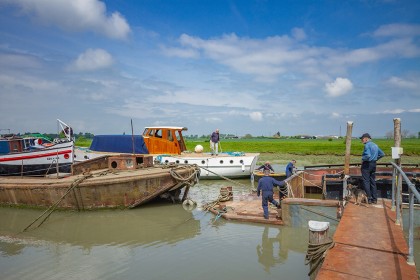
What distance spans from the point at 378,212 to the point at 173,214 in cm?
745

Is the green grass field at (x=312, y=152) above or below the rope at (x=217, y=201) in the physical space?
above

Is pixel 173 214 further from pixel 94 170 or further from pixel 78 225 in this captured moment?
pixel 94 170

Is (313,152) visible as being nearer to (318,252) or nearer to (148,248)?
(148,248)

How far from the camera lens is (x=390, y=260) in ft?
15.9

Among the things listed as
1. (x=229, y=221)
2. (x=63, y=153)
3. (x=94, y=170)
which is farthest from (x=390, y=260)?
(x=63, y=153)

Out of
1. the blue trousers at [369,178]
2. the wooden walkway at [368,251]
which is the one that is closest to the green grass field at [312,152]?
the blue trousers at [369,178]

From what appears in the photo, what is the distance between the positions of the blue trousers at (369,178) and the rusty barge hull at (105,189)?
22.2 feet

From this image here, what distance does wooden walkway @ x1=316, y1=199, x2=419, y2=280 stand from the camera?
445 centimetres

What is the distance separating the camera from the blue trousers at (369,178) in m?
8.27

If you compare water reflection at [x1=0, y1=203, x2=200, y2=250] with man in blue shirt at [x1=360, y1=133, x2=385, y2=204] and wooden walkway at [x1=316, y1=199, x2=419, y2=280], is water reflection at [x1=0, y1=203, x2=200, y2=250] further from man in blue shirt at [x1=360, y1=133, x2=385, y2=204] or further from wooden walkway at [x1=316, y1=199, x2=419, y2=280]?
man in blue shirt at [x1=360, y1=133, x2=385, y2=204]

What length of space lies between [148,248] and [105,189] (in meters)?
4.47

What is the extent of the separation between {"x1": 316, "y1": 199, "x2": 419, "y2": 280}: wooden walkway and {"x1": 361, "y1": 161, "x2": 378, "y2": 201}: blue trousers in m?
1.06

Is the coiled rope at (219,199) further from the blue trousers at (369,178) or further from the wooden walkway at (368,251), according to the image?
the wooden walkway at (368,251)

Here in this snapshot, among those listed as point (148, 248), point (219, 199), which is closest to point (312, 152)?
point (219, 199)
